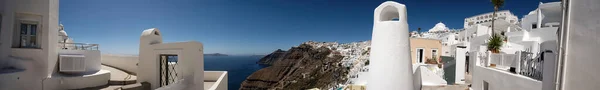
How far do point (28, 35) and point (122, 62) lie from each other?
3995 mm

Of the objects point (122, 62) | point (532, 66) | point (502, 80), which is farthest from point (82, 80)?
point (532, 66)

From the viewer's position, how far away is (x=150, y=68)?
917 cm

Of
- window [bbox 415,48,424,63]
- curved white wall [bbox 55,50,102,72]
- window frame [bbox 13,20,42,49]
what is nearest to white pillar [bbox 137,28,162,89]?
curved white wall [bbox 55,50,102,72]

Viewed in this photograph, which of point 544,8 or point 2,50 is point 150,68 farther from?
point 544,8

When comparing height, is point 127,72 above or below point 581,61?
below

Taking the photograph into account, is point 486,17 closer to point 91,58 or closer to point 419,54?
point 419,54

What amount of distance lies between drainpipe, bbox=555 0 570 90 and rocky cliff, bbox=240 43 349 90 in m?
31.6

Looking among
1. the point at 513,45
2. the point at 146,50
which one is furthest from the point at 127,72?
the point at 513,45

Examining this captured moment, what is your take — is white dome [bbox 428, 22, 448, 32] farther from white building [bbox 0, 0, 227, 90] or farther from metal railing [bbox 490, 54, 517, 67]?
white building [bbox 0, 0, 227, 90]

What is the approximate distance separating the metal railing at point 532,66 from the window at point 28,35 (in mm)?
13131

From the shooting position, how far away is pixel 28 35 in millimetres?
7668

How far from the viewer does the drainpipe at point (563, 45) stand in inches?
133

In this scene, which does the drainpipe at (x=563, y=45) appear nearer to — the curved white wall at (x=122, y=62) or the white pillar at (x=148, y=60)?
the white pillar at (x=148, y=60)

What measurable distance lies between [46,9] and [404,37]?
10.4 metres
